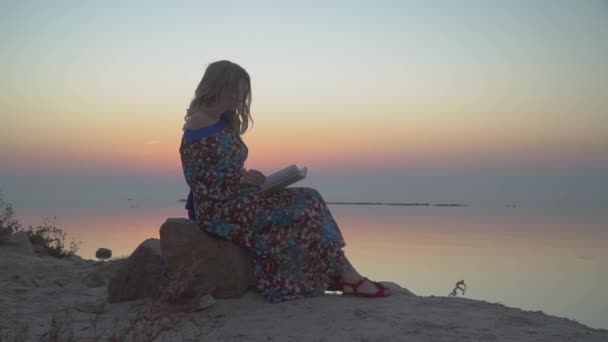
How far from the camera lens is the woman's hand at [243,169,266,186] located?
15.9 feet

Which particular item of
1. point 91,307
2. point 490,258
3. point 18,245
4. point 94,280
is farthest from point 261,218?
point 490,258

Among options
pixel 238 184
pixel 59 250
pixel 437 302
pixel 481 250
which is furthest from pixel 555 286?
pixel 59 250

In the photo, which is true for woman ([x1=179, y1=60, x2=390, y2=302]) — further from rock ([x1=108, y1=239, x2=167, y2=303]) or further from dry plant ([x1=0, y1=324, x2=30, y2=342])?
dry plant ([x1=0, y1=324, x2=30, y2=342])

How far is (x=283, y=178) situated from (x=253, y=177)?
298mm

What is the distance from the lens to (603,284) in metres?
9.93

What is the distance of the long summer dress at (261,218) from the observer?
478 cm

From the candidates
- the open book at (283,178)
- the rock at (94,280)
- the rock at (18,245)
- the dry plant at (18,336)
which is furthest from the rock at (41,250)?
the open book at (283,178)

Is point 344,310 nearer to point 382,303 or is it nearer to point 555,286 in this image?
point 382,303

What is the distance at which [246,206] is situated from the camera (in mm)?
4820

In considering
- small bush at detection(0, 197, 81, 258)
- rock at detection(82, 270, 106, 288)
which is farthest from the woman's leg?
small bush at detection(0, 197, 81, 258)

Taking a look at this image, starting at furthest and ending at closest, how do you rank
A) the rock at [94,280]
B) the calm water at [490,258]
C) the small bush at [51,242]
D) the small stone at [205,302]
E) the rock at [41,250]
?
1. the small bush at [51,242]
2. the rock at [41,250]
3. the calm water at [490,258]
4. the rock at [94,280]
5. the small stone at [205,302]

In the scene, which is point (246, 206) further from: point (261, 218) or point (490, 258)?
point (490, 258)

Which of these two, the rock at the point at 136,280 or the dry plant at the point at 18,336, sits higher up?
the rock at the point at 136,280

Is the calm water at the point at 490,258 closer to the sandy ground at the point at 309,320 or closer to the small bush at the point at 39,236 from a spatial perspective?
the small bush at the point at 39,236
